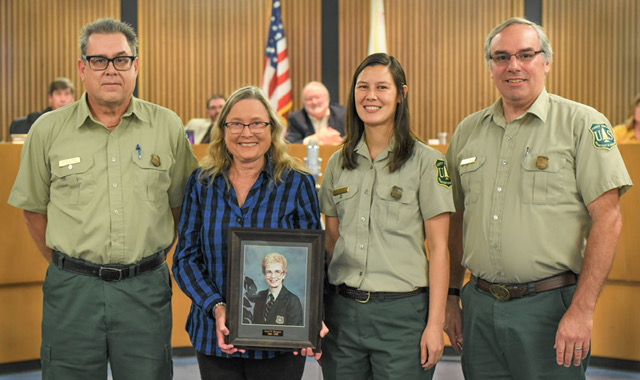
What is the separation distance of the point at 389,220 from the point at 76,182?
3.52 feet

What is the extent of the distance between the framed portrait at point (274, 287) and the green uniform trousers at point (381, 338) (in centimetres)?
15

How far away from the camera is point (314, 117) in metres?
6.17

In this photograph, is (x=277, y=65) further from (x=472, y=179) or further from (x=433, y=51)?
(x=472, y=179)

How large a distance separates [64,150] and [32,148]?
14 centimetres

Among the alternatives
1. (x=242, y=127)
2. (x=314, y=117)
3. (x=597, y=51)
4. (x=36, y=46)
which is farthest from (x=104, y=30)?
(x=597, y=51)

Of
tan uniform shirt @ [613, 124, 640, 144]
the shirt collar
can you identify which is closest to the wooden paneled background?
tan uniform shirt @ [613, 124, 640, 144]

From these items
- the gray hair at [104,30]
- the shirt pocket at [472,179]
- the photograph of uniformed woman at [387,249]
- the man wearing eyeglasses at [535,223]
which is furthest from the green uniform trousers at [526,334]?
the gray hair at [104,30]

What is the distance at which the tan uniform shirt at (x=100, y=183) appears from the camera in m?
2.49

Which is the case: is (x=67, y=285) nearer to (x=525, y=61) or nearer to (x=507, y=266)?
(x=507, y=266)

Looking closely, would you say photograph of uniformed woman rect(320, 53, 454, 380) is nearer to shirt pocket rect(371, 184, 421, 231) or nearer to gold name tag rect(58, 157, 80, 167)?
shirt pocket rect(371, 184, 421, 231)

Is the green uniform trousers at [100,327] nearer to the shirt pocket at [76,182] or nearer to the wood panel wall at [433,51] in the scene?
the shirt pocket at [76,182]

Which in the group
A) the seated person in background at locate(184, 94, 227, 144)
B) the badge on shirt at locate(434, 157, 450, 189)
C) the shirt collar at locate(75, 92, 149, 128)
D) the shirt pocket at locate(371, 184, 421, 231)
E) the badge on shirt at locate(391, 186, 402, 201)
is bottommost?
the shirt pocket at locate(371, 184, 421, 231)

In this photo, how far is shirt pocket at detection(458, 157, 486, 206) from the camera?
2.40 meters

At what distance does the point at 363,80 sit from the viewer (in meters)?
2.34
